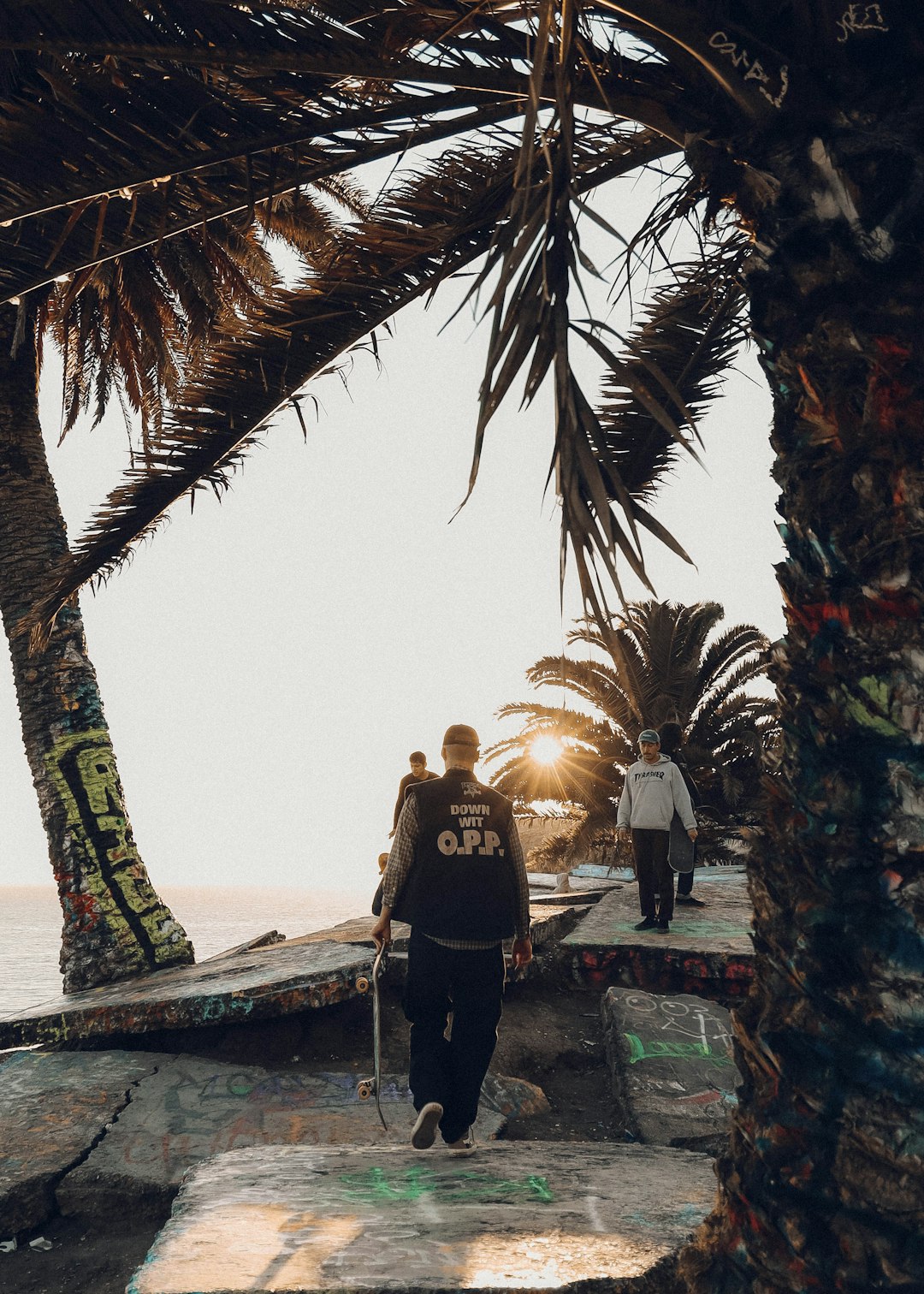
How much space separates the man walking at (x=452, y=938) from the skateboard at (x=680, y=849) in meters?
4.39

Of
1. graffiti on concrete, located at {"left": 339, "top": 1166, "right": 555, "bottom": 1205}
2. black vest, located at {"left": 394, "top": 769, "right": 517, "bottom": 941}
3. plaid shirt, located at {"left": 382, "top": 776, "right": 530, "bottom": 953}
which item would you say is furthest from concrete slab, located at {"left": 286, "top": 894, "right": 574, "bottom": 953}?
graffiti on concrete, located at {"left": 339, "top": 1166, "right": 555, "bottom": 1205}

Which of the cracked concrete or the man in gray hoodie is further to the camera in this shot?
the man in gray hoodie

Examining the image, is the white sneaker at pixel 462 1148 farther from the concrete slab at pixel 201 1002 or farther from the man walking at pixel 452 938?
the concrete slab at pixel 201 1002

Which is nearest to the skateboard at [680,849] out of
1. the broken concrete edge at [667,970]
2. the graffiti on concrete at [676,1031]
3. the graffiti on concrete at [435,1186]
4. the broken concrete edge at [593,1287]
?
the broken concrete edge at [667,970]

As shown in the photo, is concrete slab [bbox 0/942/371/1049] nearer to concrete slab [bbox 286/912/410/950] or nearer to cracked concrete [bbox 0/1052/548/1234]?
cracked concrete [bbox 0/1052/548/1234]

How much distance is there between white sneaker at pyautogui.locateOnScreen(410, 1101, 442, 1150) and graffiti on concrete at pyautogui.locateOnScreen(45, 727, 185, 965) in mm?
3952

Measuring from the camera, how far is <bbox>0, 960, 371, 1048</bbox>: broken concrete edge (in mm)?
5375

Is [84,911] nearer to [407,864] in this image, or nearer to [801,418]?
[407,864]

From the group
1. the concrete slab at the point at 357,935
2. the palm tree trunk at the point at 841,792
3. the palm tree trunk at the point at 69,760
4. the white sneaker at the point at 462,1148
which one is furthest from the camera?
the palm tree trunk at the point at 69,760

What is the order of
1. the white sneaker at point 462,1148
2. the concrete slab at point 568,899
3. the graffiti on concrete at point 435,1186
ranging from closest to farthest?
1. the graffiti on concrete at point 435,1186
2. the white sneaker at point 462,1148
3. the concrete slab at point 568,899

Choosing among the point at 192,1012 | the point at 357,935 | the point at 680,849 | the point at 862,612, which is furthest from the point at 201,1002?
the point at 862,612

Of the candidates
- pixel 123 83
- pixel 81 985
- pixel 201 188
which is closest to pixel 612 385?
pixel 201 188

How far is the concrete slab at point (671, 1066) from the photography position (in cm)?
465

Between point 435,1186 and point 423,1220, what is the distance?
1.21 feet
